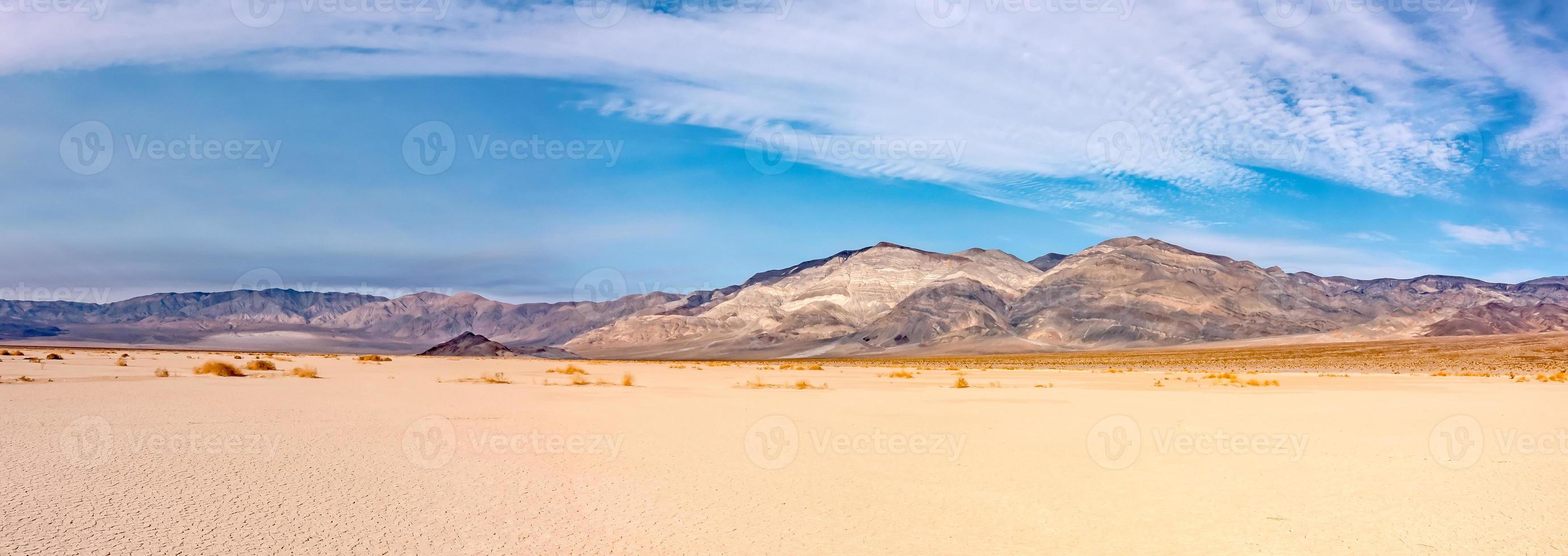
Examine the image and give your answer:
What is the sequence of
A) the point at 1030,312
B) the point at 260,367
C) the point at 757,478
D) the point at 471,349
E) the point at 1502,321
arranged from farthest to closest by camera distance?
the point at 1030,312 < the point at 1502,321 < the point at 471,349 < the point at 260,367 < the point at 757,478

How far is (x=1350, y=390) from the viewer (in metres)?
25.5

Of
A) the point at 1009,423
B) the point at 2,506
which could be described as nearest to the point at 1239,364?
the point at 1009,423

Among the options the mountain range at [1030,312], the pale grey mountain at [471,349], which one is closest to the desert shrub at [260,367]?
the pale grey mountain at [471,349]

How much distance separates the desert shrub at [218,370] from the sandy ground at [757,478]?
10382mm

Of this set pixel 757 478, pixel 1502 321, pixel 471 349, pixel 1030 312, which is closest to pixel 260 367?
pixel 757 478

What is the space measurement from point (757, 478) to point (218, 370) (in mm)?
25069

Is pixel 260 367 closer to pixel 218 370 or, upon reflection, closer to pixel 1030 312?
pixel 218 370

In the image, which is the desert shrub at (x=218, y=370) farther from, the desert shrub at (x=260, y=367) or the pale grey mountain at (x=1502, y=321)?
the pale grey mountain at (x=1502, y=321)

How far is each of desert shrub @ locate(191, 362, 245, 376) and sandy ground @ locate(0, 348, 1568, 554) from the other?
409 inches

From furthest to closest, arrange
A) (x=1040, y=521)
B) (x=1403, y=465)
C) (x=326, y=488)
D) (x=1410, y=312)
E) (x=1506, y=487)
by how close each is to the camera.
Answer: (x=1410, y=312)
(x=1403, y=465)
(x=1506, y=487)
(x=326, y=488)
(x=1040, y=521)

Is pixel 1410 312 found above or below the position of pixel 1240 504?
above

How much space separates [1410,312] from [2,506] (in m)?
185

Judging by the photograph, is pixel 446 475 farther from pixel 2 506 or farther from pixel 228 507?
pixel 2 506

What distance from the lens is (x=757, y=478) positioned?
29.4 feet
